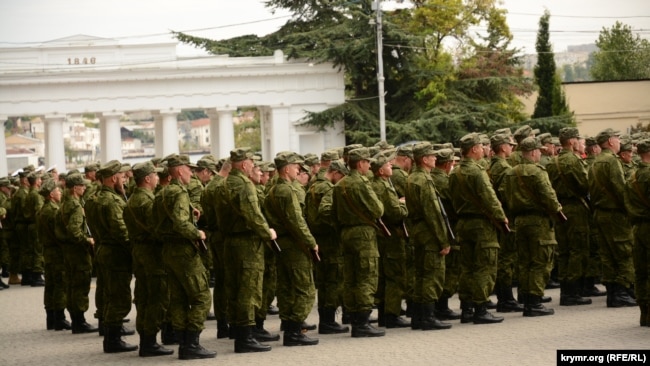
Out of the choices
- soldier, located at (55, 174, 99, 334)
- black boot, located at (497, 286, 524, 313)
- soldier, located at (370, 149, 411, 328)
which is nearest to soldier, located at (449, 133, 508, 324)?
soldier, located at (370, 149, 411, 328)

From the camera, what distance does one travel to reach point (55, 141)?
172 ft

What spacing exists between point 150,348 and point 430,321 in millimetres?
3368

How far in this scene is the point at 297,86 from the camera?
53.5 metres

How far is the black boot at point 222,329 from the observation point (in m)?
15.0

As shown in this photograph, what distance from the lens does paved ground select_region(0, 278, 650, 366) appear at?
12148 mm

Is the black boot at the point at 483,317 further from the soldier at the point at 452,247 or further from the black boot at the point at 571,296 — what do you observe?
the black boot at the point at 571,296

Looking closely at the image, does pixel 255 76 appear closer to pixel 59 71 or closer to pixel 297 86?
pixel 297 86

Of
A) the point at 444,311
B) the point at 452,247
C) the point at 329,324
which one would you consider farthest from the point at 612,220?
the point at 329,324

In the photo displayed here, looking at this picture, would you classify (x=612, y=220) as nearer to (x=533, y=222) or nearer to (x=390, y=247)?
(x=533, y=222)

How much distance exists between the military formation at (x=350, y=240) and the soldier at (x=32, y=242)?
573 cm

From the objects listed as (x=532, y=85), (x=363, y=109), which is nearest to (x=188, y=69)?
(x=363, y=109)

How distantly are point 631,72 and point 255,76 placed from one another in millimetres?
37103

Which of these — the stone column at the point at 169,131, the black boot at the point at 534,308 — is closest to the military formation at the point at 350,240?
the black boot at the point at 534,308

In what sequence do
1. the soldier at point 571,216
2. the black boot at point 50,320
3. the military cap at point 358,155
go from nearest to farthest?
1. the military cap at point 358,155
2. the soldier at point 571,216
3. the black boot at point 50,320
